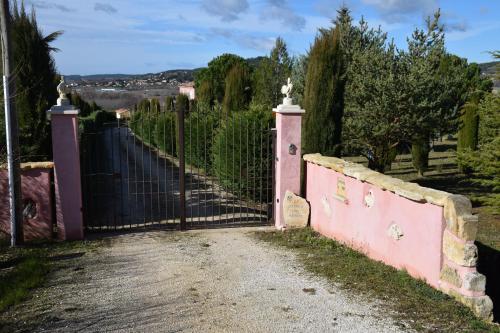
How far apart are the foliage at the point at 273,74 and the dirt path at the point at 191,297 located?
45.3ft

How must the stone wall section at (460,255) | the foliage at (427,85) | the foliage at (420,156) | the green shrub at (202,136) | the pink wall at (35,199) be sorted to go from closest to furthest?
the stone wall section at (460,255), the pink wall at (35,199), the foliage at (427,85), the green shrub at (202,136), the foliage at (420,156)

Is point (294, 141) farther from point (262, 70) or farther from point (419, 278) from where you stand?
point (262, 70)

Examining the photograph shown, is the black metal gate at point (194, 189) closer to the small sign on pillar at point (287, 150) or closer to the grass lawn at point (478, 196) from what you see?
the small sign on pillar at point (287, 150)

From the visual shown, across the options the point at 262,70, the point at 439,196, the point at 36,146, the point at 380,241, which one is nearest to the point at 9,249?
the point at 36,146

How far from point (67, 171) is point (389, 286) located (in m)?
5.38

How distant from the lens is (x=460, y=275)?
512 centimetres

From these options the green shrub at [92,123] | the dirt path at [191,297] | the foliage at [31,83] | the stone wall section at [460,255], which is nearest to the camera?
the dirt path at [191,297]

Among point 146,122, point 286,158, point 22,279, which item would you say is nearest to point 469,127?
point 286,158

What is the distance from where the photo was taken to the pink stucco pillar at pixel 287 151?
8.60m

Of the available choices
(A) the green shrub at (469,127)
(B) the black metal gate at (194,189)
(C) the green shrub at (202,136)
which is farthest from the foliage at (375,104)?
(A) the green shrub at (469,127)

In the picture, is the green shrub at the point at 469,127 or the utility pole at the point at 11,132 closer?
the utility pole at the point at 11,132

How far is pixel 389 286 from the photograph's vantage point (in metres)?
5.67

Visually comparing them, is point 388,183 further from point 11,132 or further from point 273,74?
point 273,74

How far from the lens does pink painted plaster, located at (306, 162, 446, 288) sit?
5.51 meters
